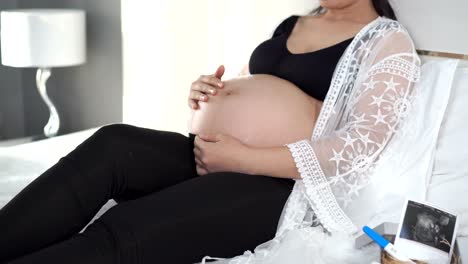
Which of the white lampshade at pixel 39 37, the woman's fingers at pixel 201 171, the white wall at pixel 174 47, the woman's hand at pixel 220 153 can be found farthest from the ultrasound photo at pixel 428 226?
the white lampshade at pixel 39 37

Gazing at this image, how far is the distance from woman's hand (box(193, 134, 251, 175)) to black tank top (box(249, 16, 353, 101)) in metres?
0.25

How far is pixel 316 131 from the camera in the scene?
1.22 m

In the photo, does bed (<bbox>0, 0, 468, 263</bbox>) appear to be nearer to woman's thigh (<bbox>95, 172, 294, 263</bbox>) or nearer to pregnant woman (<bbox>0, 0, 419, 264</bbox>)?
pregnant woman (<bbox>0, 0, 419, 264</bbox>)

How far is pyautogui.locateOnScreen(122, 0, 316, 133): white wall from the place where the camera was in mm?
1882

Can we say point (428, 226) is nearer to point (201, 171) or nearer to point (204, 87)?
point (201, 171)

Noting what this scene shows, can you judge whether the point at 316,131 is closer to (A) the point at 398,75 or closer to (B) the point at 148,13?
(A) the point at 398,75

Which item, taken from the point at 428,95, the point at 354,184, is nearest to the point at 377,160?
the point at 354,184

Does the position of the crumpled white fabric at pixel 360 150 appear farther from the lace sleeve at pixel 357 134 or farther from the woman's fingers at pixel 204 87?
the woman's fingers at pixel 204 87

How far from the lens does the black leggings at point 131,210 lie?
896mm

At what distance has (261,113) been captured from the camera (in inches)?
48.7

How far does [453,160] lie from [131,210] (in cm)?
70

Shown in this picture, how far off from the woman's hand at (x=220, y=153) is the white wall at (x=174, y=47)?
0.72 m

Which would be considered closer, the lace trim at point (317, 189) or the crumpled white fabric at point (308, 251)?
the crumpled white fabric at point (308, 251)

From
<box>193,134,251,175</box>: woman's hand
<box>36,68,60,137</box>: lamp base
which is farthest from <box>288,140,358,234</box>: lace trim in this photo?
<box>36,68,60,137</box>: lamp base
